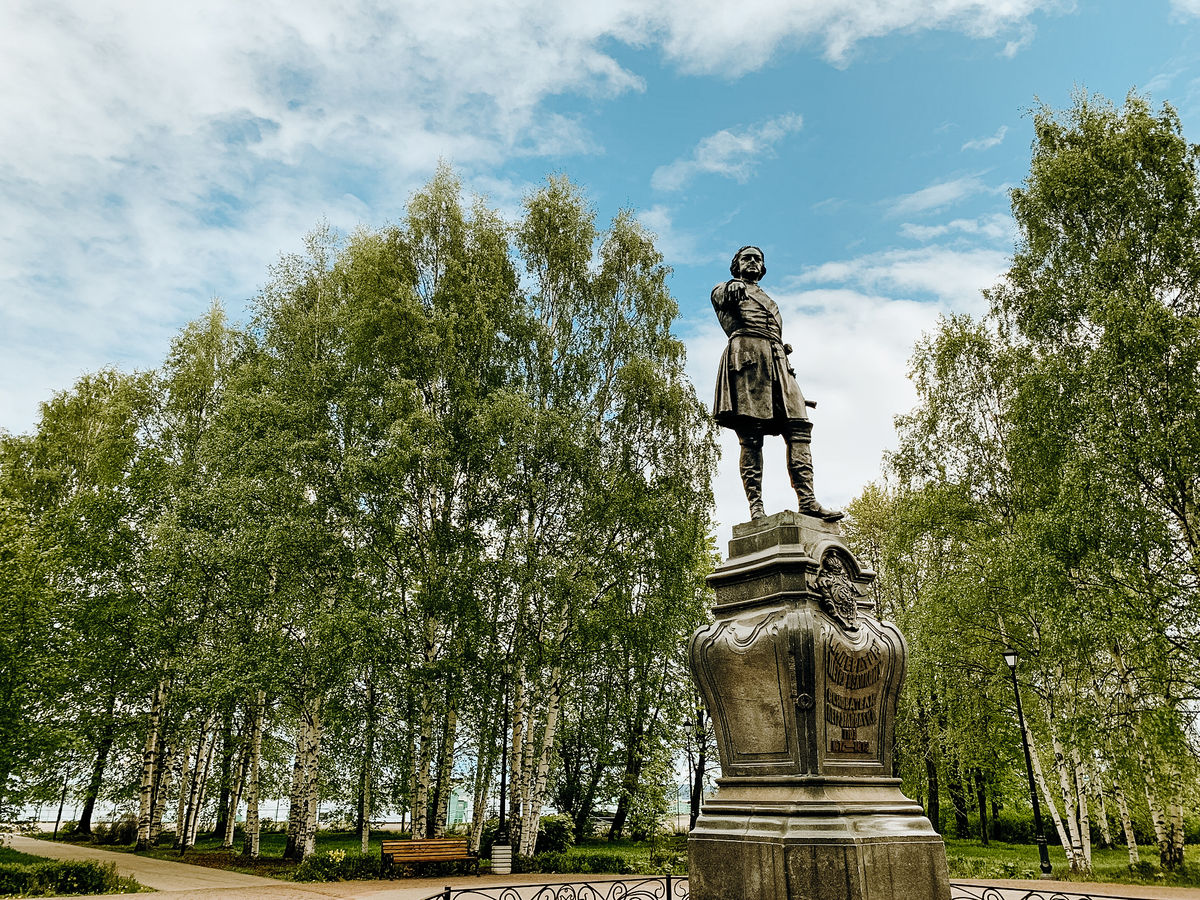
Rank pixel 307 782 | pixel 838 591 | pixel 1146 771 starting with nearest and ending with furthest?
pixel 838 591 → pixel 1146 771 → pixel 307 782

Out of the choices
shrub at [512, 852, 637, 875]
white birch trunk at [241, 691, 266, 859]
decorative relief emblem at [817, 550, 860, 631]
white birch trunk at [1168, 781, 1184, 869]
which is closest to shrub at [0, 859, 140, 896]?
white birch trunk at [241, 691, 266, 859]

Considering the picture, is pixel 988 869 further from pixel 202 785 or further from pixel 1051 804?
pixel 202 785

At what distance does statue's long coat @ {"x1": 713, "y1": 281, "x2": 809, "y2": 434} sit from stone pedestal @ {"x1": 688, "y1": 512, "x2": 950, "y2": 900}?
3.59ft

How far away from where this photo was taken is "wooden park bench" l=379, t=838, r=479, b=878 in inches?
634

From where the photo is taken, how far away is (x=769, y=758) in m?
5.82

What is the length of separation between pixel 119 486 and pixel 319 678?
393 inches

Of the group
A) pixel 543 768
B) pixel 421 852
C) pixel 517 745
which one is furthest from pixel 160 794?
pixel 543 768

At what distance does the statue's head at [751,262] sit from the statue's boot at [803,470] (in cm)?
159

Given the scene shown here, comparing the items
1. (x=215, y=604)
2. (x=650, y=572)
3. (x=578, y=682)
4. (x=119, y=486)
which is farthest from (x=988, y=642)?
(x=119, y=486)

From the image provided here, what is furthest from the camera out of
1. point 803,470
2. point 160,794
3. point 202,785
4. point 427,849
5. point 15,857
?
point 160,794

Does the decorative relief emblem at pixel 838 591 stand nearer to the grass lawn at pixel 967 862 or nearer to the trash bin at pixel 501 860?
the grass lawn at pixel 967 862

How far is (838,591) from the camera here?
6.28m

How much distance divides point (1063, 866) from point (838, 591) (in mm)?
20377

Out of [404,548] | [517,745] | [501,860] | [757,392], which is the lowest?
[501,860]
